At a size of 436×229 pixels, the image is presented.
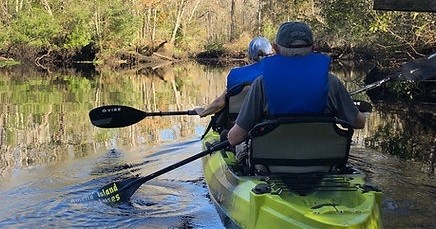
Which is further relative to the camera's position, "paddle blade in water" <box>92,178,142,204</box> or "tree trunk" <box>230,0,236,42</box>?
"tree trunk" <box>230,0,236,42</box>

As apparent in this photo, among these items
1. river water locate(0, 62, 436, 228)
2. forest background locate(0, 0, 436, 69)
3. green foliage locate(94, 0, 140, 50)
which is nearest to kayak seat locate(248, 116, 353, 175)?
river water locate(0, 62, 436, 228)

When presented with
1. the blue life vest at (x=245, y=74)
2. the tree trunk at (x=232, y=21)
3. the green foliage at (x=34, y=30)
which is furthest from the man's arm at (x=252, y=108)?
the tree trunk at (x=232, y=21)

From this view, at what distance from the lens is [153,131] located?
34.8ft

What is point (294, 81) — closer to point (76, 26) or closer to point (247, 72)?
point (247, 72)

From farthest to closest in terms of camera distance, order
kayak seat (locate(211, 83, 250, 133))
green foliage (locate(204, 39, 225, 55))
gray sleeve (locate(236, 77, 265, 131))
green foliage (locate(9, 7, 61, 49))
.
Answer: green foliage (locate(204, 39, 225, 55)) < green foliage (locate(9, 7, 61, 49)) < kayak seat (locate(211, 83, 250, 133)) < gray sleeve (locate(236, 77, 265, 131))

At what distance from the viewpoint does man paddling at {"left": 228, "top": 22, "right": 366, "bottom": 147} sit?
4.01 meters

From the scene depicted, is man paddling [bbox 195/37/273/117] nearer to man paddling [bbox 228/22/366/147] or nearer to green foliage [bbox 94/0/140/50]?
man paddling [bbox 228/22/366/147]

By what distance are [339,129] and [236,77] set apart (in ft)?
6.99

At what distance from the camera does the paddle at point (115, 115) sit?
7738 mm

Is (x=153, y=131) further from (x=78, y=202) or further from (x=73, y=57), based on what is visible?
(x=73, y=57)

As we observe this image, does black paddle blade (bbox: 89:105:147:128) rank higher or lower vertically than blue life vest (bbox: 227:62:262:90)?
lower

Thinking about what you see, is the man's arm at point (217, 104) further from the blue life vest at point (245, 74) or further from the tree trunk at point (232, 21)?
the tree trunk at point (232, 21)

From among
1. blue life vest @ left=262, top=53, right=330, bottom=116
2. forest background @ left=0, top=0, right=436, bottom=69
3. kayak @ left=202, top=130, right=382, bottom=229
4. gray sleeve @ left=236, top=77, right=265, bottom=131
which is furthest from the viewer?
forest background @ left=0, top=0, right=436, bottom=69

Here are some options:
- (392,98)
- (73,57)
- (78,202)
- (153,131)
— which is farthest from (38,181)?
(73,57)
